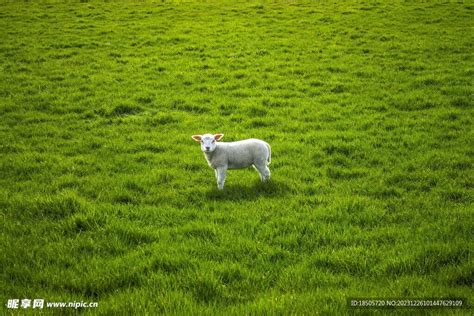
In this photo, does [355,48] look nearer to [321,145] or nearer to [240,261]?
[321,145]

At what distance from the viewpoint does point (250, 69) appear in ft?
54.4

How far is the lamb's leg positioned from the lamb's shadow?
10cm

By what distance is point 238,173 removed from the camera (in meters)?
8.59

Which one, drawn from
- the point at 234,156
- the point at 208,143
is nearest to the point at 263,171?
the point at 234,156

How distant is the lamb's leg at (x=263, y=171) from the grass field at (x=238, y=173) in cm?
19

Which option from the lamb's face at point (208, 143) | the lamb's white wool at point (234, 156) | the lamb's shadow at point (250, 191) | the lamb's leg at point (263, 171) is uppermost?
the lamb's face at point (208, 143)

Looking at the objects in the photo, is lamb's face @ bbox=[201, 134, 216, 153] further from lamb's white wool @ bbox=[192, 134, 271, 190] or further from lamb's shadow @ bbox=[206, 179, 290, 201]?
lamb's shadow @ bbox=[206, 179, 290, 201]

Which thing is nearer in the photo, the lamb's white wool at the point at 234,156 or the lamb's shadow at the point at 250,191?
the lamb's shadow at the point at 250,191

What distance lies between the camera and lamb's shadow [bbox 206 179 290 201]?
24.4 feet

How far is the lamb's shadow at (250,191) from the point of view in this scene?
7438 mm

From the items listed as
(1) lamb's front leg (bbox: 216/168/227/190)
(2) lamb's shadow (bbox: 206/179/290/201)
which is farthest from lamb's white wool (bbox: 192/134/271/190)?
(2) lamb's shadow (bbox: 206/179/290/201)

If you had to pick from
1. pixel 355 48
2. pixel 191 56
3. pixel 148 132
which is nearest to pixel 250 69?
pixel 191 56

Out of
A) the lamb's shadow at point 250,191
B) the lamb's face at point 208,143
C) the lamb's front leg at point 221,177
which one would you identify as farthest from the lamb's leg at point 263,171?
the lamb's face at point 208,143

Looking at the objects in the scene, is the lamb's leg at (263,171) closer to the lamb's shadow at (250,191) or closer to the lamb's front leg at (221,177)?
the lamb's shadow at (250,191)
